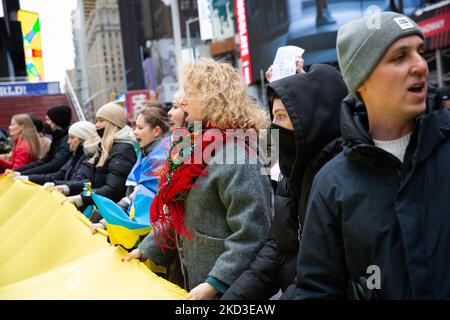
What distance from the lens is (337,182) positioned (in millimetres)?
1910

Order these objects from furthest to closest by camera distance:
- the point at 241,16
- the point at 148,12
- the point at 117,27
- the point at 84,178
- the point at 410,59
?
the point at 117,27 → the point at 148,12 → the point at 241,16 → the point at 84,178 → the point at 410,59

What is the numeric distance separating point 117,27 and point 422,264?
99.9m

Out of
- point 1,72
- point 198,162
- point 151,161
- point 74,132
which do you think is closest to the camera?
point 198,162

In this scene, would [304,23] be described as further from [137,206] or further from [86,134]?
[137,206]

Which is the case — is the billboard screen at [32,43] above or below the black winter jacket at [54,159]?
above

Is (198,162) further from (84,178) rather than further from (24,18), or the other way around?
(24,18)

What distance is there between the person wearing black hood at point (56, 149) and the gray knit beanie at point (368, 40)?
6.80m

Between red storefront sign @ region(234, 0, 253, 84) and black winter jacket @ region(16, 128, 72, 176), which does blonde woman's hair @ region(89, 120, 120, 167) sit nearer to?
black winter jacket @ region(16, 128, 72, 176)

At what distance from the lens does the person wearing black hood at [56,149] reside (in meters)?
8.14

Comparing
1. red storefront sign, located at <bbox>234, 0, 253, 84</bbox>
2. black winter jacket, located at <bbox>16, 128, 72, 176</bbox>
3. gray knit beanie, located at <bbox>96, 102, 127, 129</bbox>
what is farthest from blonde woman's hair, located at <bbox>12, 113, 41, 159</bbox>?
red storefront sign, located at <bbox>234, 0, 253, 84</bbox>

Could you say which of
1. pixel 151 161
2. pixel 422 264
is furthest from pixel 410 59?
pixel 151 161

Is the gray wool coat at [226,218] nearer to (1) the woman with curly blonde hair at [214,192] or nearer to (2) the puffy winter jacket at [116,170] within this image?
(1) the woman with curly blonde hair at [214,192]

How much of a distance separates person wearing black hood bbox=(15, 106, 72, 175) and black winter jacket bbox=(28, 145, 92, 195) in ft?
1.47

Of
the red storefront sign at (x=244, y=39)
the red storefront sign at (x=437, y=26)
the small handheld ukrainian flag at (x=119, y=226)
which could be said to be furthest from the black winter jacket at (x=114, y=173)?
the red storefront sign at (x=244, y=39)
